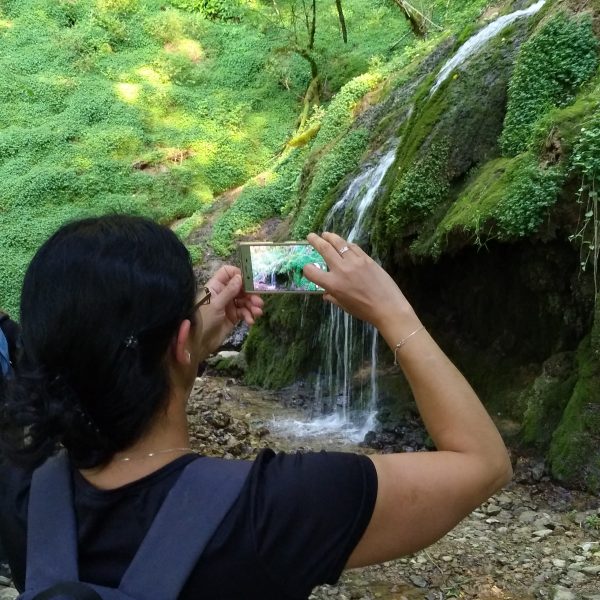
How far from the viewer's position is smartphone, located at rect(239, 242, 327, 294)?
209 centimetres

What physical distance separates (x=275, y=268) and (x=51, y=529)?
1.03 meters

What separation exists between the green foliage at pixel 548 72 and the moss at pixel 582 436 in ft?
7.03

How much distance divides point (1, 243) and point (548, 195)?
1357 cm

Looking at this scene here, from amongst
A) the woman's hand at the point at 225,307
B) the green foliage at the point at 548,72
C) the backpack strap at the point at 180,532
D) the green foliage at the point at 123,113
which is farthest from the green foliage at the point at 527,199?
→ the green foliage at the point at 123,113

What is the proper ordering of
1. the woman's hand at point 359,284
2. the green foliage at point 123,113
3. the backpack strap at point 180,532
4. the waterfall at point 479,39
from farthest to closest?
the green foliage at point 123,113, the waterfall at point 479,39, the woman's hand at point 359,284, the backpack strap at point 180,532

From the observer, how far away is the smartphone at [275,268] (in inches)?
82.1

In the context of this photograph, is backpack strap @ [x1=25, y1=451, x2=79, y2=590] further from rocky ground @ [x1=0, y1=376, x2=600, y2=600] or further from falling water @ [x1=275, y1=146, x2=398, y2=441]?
falling water @ [x1=275, y1=146, x2=398, y2=441]

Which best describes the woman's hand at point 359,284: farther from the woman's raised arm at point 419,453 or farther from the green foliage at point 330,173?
the green foliage at point 330,173

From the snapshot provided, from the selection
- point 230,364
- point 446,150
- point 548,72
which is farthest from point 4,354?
point 230,364

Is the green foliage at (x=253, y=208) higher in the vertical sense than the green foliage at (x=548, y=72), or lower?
lower

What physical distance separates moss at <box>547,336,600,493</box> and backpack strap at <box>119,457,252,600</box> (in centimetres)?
443

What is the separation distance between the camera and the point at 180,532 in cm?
126

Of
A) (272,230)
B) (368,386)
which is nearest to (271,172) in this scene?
(272,230)

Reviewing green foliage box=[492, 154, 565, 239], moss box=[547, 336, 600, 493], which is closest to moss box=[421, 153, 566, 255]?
green foliage box=[492, 154, 565, 239]
